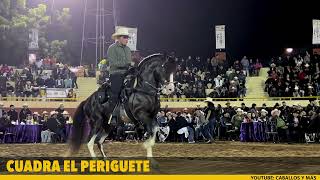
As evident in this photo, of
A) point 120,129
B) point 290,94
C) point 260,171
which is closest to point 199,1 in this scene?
point 290,94

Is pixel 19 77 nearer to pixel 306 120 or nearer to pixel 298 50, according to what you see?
pixel 306 120

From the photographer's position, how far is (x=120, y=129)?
23656 millimetres

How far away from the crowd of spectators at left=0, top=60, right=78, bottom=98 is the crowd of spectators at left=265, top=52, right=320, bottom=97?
542 inches

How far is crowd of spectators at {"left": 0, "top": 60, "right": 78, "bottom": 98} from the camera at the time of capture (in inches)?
1210

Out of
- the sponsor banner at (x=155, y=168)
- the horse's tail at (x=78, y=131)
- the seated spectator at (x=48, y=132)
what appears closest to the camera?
the sponsor banner at (x=155, y=168)

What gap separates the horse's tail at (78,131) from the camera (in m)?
12.0

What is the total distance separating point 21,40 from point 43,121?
29.2 meters

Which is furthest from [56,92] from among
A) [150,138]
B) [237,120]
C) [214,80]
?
[150,138]

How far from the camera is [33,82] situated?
104ft

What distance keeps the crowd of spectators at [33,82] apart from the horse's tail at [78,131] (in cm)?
1920

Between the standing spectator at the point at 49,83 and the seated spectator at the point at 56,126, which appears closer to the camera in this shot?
the seated spectator at the point at 56,126

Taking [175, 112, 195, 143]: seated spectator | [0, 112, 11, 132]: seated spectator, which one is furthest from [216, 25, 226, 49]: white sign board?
[0, 112, 11, 132]: seated spectator

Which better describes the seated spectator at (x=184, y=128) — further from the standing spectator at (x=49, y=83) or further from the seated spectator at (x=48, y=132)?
the standing spectator at (x=49, y=83)

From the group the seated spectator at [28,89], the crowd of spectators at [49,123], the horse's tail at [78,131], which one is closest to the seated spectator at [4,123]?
the crowd of spectators at [49,123]
